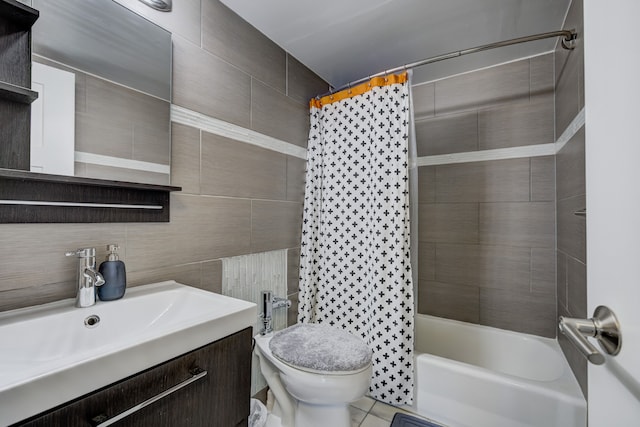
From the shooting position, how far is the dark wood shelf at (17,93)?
0.84m

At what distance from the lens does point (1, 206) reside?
86 cm

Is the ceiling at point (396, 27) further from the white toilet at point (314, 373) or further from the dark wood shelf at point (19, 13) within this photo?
the white toilet at point (314, 373)

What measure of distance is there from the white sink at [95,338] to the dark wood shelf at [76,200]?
30 cm

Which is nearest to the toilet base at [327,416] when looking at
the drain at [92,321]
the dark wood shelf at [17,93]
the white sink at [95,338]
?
the white sink at [95,338]

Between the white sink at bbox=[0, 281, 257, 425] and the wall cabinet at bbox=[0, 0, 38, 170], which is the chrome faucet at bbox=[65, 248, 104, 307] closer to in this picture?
the white sink at bbox=[0, 281, 257, 425]

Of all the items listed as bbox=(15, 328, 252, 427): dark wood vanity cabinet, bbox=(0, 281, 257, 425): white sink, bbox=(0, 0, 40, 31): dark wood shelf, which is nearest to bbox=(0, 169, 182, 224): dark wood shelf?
bbox=(0, 281, 257, 425): white sink

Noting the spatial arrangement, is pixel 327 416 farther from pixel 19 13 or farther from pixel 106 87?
pixel 19 13

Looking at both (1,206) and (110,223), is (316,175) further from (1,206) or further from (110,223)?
(1,206)

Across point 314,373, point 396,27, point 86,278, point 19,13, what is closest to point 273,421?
point 314,373

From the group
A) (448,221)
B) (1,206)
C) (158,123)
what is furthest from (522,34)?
(1,206)

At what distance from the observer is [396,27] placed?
5.63 feet

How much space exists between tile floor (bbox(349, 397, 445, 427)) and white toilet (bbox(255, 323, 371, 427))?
10.3 inches

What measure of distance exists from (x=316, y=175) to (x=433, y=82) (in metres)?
1.27

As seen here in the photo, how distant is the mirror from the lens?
0.96 m
